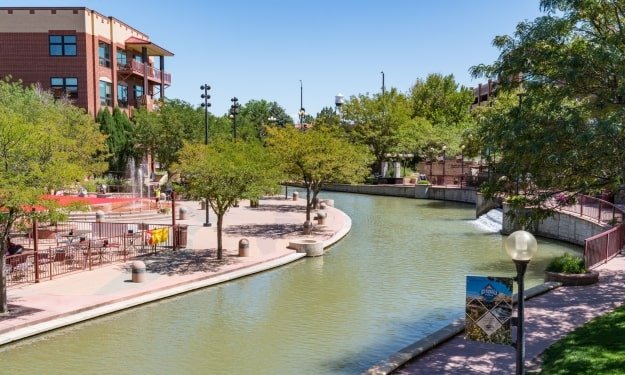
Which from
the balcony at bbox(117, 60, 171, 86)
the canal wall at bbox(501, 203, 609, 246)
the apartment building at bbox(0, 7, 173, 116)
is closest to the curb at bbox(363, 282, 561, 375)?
the canal wall at bbox(501, 203, 609, 246)

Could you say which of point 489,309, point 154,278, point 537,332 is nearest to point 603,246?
point 537,332

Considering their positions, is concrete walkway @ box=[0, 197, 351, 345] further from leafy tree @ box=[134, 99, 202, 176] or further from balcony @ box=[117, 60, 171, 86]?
balcony @ box=[117, 60, 171, 86]

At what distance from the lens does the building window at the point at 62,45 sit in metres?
49.6

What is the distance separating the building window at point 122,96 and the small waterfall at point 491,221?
36235 mm

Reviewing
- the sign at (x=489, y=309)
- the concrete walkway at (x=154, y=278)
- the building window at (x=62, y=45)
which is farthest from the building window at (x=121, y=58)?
the sign at (x=489, y=309)

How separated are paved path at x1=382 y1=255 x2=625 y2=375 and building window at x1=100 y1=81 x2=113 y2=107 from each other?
46.0 meters

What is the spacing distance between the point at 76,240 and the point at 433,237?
17263mm

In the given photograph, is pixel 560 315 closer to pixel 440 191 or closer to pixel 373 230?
pixel 373 230

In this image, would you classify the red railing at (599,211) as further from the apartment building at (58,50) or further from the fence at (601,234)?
the apartment building at (58,50)

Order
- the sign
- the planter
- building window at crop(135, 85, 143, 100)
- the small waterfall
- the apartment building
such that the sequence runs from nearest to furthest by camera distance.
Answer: the sign, the planter, the small waterfall, the apartment building, building window at crop(135, 85, 143, 100)

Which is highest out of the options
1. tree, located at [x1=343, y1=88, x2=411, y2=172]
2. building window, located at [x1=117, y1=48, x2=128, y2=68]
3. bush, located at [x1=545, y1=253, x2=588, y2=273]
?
building window, located at [x1=117, y1=48, x2=128, y2=68]

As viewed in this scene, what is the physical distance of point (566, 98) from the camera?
12617mm

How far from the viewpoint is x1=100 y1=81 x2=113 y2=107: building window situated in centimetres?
5233

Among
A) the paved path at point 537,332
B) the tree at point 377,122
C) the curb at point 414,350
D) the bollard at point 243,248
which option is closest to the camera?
the curb at point 414,350
